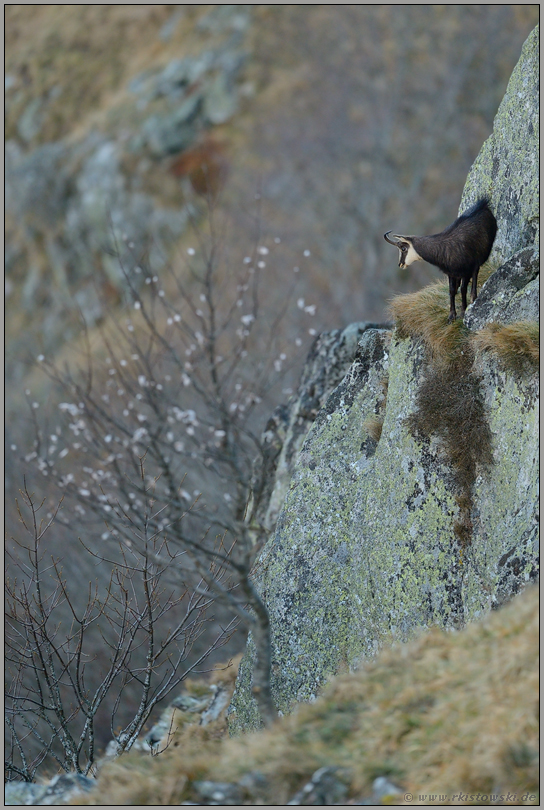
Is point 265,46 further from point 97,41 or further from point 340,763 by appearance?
point 340,763

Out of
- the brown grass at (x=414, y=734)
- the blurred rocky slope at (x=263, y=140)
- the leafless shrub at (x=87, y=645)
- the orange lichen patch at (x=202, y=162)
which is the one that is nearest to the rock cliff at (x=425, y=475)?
the brown grass at (x=414, y=734)

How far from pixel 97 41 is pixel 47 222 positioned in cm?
1586

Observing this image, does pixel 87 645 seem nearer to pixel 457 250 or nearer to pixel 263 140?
pixel 457 250

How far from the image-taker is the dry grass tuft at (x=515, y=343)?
6.30 metres

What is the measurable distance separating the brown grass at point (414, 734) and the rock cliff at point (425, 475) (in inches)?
41.5

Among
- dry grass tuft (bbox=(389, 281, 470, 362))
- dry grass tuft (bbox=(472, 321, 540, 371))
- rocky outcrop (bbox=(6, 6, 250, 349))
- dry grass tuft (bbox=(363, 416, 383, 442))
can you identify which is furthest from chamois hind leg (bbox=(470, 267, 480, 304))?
rocky outcrop (bbox=(6, 6, 250, 349))

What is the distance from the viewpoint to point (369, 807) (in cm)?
427

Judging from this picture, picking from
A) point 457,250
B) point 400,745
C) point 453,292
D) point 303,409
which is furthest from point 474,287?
point 400,745

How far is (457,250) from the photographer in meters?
7.55

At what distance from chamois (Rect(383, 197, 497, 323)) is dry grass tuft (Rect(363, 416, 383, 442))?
5.63 ft

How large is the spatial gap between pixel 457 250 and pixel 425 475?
8.40 feet

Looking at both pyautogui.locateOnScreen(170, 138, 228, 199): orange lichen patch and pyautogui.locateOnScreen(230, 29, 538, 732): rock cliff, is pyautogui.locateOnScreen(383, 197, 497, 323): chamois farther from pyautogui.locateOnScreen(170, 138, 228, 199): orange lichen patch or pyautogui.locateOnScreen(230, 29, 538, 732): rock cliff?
pyautogui.locateOnScreen(170, 138, 228, 199): orange lichen patch

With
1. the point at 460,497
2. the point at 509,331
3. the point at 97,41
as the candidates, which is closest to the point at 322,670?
the point at 460,497

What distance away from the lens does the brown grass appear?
4184 millimetres
